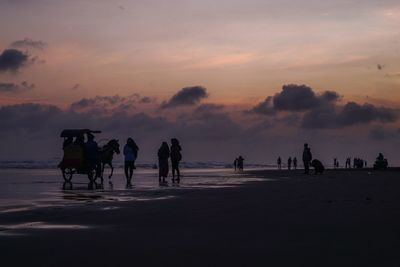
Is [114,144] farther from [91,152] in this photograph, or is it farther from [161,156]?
[91,152]

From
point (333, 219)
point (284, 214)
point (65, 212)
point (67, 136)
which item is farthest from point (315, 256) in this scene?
point (67, 136)

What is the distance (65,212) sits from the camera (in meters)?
12.9

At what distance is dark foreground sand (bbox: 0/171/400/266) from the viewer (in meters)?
6.84

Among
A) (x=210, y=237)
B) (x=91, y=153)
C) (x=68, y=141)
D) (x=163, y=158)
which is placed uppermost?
(x=68, y=141)

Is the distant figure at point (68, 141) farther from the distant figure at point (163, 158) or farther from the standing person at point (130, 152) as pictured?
the distant figure at point (163, 158)

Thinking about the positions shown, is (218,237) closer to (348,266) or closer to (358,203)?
(348,266)

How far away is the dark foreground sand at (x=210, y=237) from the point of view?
22.4ft

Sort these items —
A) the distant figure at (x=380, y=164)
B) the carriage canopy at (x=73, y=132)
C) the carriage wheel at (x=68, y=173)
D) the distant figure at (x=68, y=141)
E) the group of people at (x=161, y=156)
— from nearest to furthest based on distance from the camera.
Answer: the carriage wheel at (x=68, y=173) → the carriage canopy at (x=73, y=132) → the distant figure at (x=68, y=141) → the group of people at (x=161, y=156) → the distant figure at (x=380, y=164)

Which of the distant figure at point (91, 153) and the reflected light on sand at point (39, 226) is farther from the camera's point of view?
the distant figure at point (91, 153)

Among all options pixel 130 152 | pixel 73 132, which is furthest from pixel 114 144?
pixel 73 132

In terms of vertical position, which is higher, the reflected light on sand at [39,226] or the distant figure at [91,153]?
the distant figure at [91,153]

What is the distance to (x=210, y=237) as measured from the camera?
8672 millimetres

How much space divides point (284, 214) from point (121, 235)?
4.03 m

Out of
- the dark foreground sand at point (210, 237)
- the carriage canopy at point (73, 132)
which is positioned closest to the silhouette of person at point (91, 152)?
the carriage canopy at point (73, 132)
